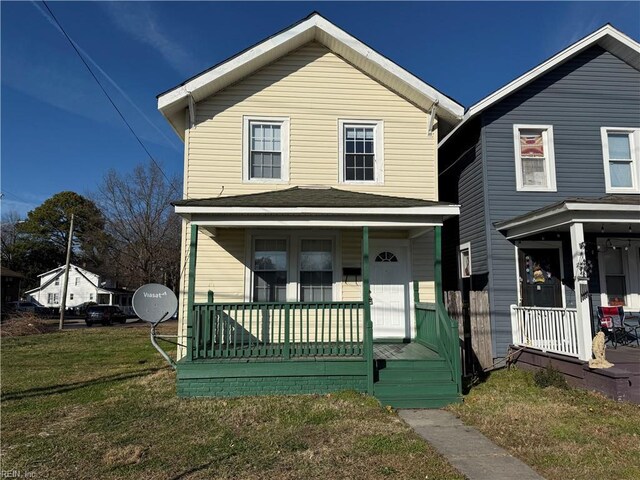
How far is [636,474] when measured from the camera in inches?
168

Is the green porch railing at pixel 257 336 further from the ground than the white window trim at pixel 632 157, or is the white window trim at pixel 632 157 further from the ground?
the white window trim at pixel 632 157

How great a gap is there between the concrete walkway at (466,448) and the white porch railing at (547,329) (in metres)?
3.09

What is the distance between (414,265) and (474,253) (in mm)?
1961

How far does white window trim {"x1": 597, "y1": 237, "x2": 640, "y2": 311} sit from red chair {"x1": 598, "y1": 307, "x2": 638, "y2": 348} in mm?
750

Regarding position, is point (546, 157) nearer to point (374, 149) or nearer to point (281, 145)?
point (374, 149)

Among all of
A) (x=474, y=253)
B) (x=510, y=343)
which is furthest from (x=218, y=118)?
(x=510, y=343)

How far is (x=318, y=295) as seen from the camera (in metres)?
9.32

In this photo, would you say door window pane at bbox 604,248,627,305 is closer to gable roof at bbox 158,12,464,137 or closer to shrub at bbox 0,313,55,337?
gable roof at bbox 158,12,464,137

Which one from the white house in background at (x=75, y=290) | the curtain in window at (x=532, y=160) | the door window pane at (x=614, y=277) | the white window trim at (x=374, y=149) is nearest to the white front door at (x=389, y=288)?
the white window trim at (x=374, y=149)

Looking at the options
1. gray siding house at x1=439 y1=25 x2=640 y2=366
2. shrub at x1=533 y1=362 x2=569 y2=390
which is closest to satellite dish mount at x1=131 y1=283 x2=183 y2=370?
shrub at x1=533 y1=362 x2=569 y2=390

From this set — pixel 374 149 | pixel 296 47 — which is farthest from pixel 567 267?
pixel 296 47

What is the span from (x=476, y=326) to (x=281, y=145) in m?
5.75

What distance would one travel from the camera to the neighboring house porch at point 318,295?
7.12 m

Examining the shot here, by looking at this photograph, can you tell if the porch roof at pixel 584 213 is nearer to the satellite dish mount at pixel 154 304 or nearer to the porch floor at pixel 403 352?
the porch floor at pixel 403 352
